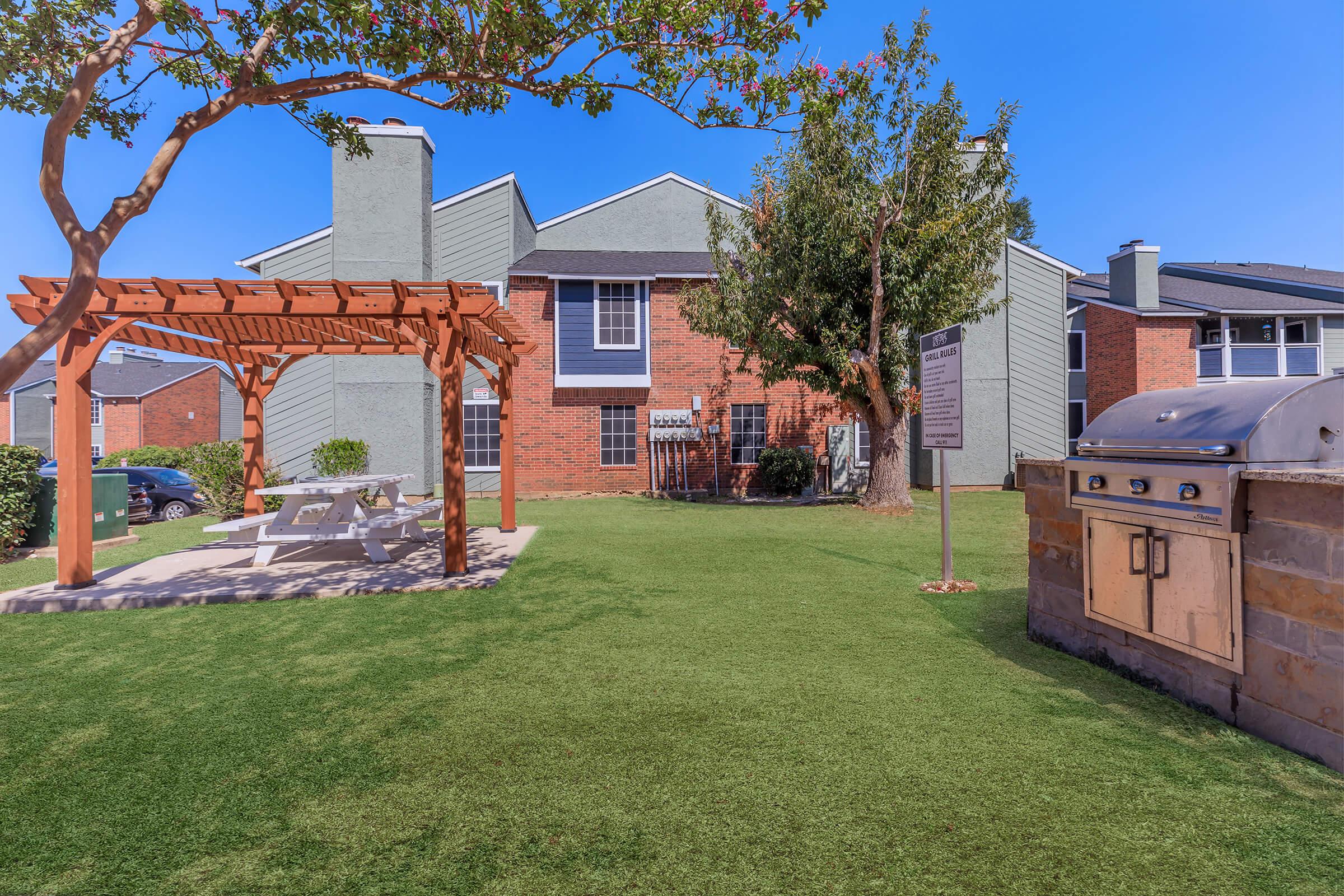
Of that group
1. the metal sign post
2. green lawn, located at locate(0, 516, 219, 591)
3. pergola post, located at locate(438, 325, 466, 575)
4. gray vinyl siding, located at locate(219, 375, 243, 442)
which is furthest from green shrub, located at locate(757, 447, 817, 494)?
gray vinyl siding, located at locate(219, 375, 243, 442)

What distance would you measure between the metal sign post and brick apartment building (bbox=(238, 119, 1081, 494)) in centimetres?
1006

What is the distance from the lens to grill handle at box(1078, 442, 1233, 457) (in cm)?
312

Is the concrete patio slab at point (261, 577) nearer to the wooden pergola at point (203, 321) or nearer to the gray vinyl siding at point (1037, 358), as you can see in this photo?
the wooden pergola at point (203, 321)

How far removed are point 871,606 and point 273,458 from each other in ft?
52.0

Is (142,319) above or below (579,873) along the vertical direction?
above

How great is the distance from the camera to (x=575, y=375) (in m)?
17.1

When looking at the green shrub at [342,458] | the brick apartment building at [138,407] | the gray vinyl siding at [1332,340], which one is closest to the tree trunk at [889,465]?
the green shrub at [342,458]

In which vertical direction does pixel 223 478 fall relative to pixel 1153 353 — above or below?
below

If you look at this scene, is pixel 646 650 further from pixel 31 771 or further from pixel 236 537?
pixel 236 537

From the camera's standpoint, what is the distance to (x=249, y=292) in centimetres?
689

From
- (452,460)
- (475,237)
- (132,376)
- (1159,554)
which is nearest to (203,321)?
(452,460)

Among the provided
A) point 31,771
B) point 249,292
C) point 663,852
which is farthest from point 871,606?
point 249,292

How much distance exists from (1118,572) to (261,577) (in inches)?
322

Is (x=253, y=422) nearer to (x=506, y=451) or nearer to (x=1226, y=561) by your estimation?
(x=506, y=451)
